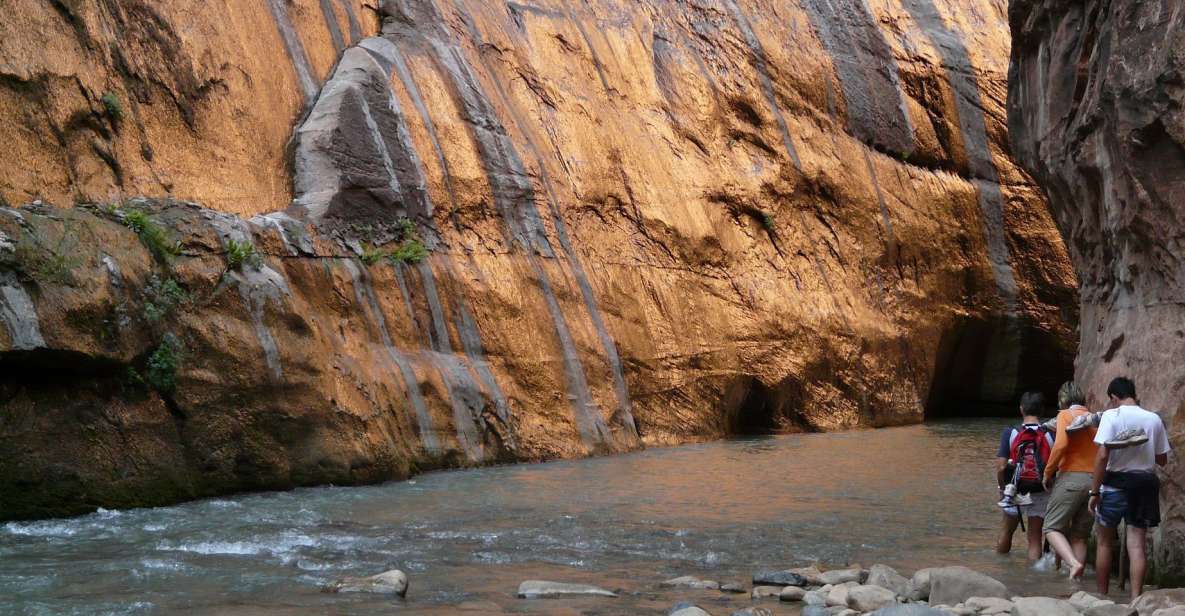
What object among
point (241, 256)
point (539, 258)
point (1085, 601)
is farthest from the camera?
point (539, 258)

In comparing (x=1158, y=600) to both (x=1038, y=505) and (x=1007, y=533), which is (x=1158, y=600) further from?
(x=1007, y=533)

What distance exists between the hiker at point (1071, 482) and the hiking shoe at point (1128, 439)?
2.57 ft

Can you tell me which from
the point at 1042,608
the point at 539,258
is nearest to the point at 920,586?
the point at 1042,608

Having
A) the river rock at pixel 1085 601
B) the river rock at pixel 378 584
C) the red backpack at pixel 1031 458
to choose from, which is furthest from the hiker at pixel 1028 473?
the river rock at pixel 378 584

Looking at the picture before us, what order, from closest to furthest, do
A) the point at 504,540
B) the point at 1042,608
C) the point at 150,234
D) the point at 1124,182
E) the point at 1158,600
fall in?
1. the point at 1042,608
2. the point at 1158,600
3. the point at 1124,182
4. the point at 504,540
5. the point at 150,234

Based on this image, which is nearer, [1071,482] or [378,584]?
[378,584]

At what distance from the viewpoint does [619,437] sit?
17.2 meters

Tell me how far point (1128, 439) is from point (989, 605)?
4.60 feet

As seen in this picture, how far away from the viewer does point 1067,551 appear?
7.71 m

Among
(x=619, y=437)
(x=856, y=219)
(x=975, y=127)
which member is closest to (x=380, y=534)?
(x=619, y=437)

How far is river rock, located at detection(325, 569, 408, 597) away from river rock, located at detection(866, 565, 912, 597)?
9.53 feet

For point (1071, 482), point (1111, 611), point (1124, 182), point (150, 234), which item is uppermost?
point (1124, 182)

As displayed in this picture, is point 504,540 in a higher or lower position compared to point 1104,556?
lower

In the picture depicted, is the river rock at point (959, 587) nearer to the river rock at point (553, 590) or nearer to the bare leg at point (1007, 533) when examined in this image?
the bare leg at point (1007, 533)
